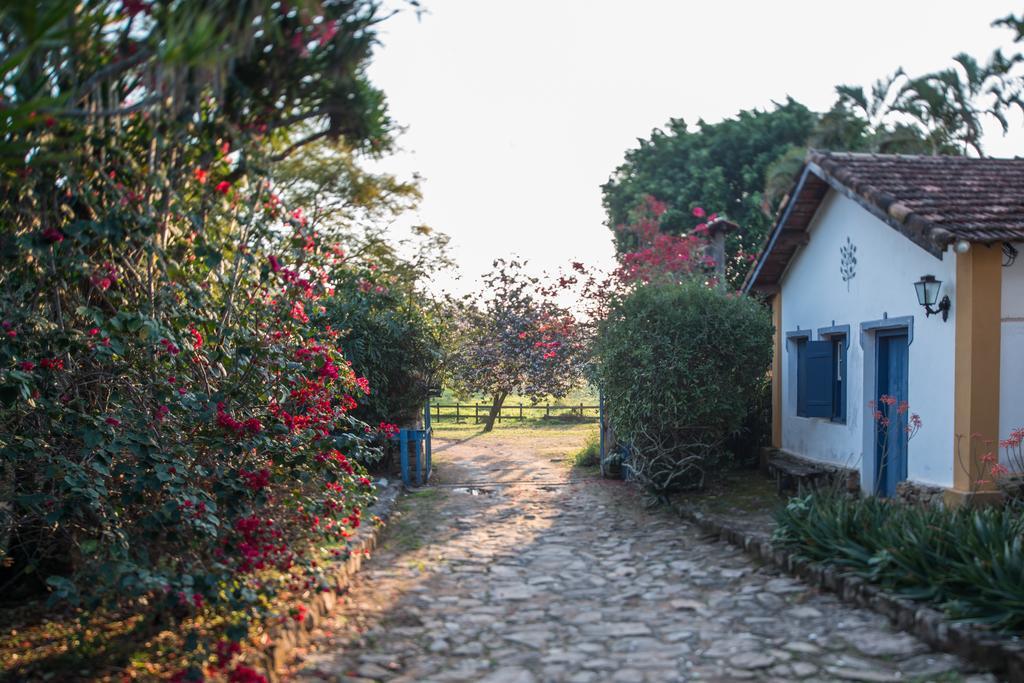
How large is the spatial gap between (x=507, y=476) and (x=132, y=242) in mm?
9506

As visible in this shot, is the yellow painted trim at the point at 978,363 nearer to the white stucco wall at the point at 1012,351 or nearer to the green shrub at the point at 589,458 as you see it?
the white stucco wall at the point at 1012,351

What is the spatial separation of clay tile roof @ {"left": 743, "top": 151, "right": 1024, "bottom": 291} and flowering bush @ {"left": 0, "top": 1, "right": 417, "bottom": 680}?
5986 millimetres

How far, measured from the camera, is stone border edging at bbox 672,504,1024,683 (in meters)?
5.09

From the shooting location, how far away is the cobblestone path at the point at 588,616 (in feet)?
17.7

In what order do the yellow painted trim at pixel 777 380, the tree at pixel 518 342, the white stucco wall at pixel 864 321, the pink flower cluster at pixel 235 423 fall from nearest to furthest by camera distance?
the pink flower cluster at pixel 235 423 < the white stucco wall at pixel 864 321 < the yellow painted trim at pixel 777 380 < the tree at pixel 518 342

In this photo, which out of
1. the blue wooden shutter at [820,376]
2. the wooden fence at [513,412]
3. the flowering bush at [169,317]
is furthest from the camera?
the wooden fence at [513,412]

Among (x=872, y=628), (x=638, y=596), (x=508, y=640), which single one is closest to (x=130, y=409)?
(x=508, y=640)

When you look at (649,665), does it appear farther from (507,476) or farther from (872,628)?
(507,476)

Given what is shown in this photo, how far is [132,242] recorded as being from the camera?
19.1 ft

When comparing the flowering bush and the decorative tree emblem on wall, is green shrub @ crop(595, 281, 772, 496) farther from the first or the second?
the flowering bush

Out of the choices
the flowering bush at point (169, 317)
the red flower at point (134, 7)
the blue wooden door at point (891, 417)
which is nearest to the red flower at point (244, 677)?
the flowering bush at point (169, 317)

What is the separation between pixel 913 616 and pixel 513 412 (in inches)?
934

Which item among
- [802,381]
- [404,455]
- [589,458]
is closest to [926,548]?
[802,381]

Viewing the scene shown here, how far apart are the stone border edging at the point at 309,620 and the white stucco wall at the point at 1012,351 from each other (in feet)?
20.9
